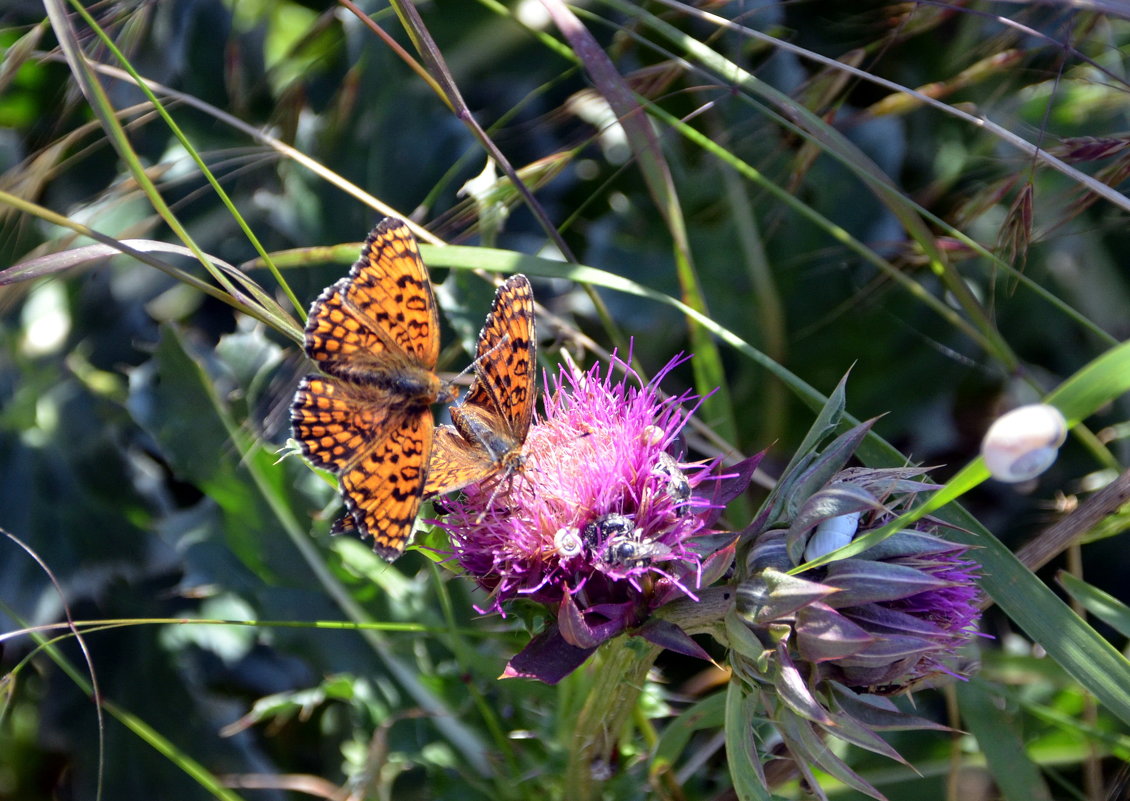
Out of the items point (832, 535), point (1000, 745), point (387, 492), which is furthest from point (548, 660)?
point (1000, 745)

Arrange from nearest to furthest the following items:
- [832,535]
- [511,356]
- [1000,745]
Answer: [832,535] → [511,356] → [1000,745]

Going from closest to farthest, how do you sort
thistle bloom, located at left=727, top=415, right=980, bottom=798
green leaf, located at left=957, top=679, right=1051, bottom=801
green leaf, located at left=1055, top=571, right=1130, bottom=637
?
1. thistle bloom, located at left=727, top=415, right=980, bottom=798
2. green leaf, located at left=1055, top=571, right=1130, bottom=637
3. green leaf, located at left=957, top=679, right=1051, bottom=801

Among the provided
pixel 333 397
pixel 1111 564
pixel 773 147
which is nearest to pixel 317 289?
pixel 333 397

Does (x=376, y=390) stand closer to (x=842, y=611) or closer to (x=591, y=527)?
(x=591, y=527)

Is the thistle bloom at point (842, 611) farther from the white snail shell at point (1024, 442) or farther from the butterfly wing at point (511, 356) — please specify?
the butterfly wing at point (511, 356)

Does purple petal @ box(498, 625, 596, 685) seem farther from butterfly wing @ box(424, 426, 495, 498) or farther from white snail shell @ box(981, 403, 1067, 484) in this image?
white snail shell @ box(981, 403, 1067, 484)

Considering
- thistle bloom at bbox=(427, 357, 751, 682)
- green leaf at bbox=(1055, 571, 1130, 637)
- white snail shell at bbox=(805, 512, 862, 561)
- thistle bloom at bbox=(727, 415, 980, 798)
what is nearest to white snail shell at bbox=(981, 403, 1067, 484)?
thistle bloom at bbox=(727, 415, 980, 798)

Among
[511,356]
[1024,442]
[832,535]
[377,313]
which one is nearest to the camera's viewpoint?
[1024,442]
